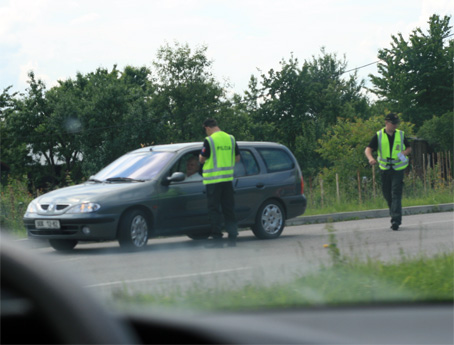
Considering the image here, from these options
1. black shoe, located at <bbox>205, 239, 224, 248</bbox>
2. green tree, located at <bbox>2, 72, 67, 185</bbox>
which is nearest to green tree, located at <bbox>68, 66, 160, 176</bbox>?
green tree, located at <bbox>2, 72, 67, 185</bbox>

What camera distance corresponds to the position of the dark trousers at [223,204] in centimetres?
1075

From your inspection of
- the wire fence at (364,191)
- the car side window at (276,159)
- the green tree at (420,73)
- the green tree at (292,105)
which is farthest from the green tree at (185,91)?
the car side window at (276,159)

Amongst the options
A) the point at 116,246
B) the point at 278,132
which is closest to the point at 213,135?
the point at 116,246

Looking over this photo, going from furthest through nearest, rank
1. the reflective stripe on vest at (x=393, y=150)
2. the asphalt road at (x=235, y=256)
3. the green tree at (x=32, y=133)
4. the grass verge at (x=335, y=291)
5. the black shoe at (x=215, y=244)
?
the green tree at (x=32, y=133) < the reflective stripe on vest at (x=393, y=150) < the black shoe at (x=215, y=244) < the asphalt road at (x=235, y=256) < the grass verge at (x=335, y=291)

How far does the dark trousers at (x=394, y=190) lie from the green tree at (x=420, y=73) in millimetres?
40263

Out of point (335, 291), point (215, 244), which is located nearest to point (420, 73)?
point (215, 244)

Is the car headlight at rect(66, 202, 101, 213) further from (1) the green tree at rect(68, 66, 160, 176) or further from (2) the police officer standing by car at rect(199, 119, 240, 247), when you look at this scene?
(1) the green tree at rect(68, 66, 160, 176)

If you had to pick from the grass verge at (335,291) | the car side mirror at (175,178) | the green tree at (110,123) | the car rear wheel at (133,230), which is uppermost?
the green tree at (110,123)

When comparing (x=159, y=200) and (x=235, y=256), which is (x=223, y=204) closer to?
(x=159, y=200)

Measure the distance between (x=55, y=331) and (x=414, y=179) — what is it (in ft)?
70.4

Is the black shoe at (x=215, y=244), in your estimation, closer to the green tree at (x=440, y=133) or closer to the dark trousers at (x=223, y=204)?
the dark trousers at (x=223, y=204)

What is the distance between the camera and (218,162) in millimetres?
10711

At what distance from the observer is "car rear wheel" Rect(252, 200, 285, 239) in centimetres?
1198

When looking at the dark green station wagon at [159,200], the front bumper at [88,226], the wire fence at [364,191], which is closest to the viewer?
the front bumper at [88,226]
